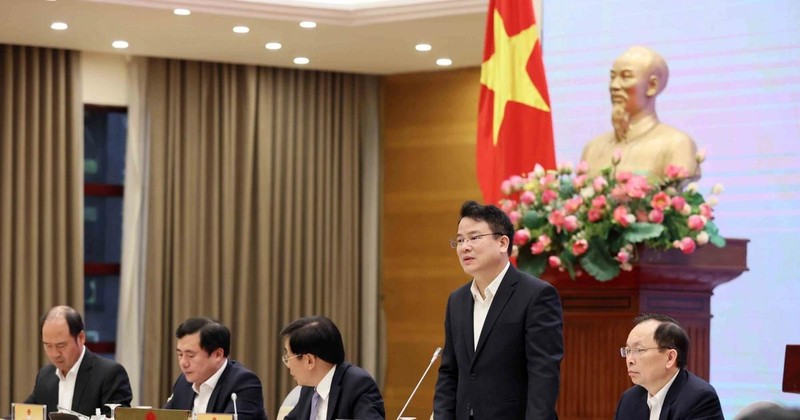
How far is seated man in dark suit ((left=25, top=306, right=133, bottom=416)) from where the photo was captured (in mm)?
5496

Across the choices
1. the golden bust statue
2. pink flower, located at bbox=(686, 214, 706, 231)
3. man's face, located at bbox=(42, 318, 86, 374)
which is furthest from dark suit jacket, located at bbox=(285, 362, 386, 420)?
the golden bust statue

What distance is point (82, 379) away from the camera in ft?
18.2

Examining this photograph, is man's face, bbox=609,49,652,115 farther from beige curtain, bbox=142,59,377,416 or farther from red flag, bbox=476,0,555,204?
beige curtain, bbox=142,59,377,416

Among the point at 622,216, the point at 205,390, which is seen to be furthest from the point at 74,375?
the point at 622,216

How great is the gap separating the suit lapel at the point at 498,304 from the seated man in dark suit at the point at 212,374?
1.30 metres

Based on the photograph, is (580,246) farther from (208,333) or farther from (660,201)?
(208,333)

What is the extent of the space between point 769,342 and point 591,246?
1.61 meters

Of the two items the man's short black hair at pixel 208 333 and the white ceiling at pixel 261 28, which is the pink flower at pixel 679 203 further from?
the white ceiling at pixel 261 28

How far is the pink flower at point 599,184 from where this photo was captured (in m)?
5.36

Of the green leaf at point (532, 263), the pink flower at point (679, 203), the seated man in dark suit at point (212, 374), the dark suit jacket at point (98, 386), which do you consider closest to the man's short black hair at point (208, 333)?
the seated man in dark suit at point (212, 374)

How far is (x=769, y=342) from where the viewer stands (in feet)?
21.1

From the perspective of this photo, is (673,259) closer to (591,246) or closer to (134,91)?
(591,246)

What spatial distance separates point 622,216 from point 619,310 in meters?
0.46

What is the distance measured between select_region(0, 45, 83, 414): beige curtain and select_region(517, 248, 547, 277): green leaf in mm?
4363
